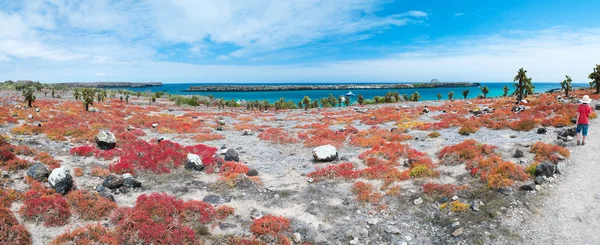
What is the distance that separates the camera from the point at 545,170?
14445 millimetres

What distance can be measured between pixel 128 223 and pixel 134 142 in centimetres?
1637

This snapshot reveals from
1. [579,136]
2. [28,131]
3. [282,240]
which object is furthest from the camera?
[28,131]

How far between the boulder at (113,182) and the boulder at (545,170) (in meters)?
21.6

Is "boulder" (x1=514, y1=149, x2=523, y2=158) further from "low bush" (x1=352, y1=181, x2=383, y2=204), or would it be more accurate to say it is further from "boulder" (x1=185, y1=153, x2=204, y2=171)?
"boulder" (x1=185, y1=153, x2=204, y2=171)

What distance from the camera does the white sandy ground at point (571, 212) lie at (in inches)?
409

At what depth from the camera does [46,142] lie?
24453 millimetres

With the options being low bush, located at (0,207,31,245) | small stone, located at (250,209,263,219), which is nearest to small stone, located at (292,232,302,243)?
small stone, located at (250,209,263,219)

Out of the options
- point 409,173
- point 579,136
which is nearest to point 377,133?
point 409,173

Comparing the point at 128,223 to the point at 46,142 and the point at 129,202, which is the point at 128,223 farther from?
the point at 46,142

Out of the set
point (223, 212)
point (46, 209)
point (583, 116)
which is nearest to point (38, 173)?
point (46, 209)

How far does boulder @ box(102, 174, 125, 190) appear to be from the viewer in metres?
15.9

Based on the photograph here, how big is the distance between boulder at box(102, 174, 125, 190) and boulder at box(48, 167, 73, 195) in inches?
64.2

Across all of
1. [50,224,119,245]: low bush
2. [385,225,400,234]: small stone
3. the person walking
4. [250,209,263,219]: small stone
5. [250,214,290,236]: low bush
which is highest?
the person walking

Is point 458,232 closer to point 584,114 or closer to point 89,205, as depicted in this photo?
point 584,114
